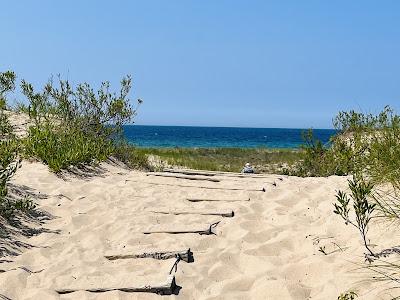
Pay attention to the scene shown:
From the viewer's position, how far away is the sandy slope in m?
3.94

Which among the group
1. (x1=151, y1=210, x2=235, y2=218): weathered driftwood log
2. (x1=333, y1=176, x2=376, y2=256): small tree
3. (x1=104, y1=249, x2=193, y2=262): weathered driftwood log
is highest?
(x1=333, y1=176, x2=376, y2=256): small tree

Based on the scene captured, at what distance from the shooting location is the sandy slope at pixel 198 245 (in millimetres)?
3941

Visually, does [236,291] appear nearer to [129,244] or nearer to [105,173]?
[129,244]

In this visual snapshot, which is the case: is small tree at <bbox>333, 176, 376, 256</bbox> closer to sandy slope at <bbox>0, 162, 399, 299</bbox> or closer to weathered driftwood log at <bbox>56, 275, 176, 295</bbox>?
sandy slope at <bbox>0, 162, 399, 299</bbox>

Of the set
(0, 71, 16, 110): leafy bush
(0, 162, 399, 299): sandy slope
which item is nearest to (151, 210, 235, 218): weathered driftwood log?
(0, 162, 399, 299): sandy slope

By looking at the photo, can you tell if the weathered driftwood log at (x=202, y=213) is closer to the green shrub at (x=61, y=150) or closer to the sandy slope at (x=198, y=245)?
the sandy slope at (x=198, y=245)

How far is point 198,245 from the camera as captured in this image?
16.6ft

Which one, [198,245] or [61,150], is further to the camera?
[61,150]

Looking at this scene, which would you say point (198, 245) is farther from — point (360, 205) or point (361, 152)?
point (361, 152)

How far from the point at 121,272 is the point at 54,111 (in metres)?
8.55

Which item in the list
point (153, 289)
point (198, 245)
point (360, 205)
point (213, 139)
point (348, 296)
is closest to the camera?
point (348, 296)

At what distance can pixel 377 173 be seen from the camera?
6012 millimetres

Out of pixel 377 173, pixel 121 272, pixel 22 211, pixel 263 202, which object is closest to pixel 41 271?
pixel 121 272

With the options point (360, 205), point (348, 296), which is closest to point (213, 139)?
point (360, 205)
